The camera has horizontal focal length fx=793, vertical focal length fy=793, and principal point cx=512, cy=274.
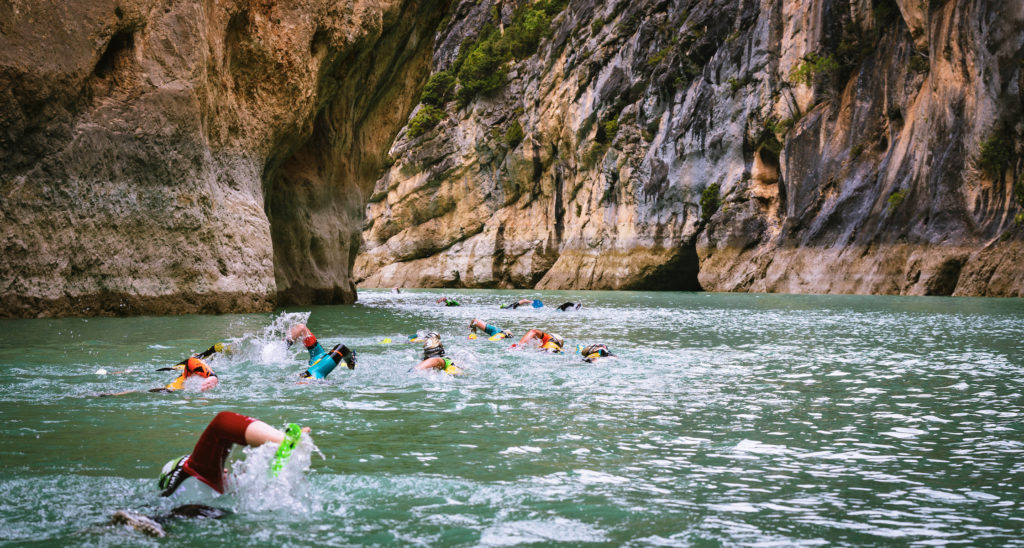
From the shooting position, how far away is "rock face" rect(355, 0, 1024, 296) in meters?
34.0

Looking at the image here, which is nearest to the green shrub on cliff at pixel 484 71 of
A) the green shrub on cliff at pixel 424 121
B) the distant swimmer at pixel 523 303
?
the green shrub on cliff at pixel 424 121

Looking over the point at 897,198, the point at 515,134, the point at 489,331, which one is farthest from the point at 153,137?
the point at 515,134

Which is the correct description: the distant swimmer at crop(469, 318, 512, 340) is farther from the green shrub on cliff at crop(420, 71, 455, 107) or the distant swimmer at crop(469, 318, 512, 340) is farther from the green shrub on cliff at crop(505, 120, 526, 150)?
the green shrub on cliff at crop(420, 71, 455, 107)

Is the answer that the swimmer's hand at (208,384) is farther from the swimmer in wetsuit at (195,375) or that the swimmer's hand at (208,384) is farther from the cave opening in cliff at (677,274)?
the cave opening in cliff at (677,274)

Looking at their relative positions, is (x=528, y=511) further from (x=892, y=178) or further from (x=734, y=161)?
(x=734, y=161)

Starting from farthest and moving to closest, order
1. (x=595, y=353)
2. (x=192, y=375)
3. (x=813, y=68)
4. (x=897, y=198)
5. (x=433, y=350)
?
1. (x=813, y=68)
2. (x=897, y=198)
3. (x=595, y=353)
4. (x=433, y=350)
5. (x=192, y=375)

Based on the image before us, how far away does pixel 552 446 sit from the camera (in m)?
6.25

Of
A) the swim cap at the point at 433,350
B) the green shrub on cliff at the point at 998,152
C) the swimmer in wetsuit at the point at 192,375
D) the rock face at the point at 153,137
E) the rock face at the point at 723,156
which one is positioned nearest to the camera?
the swimmer in wetsuit at the point at 192,375

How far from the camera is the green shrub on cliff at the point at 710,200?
51734 millimetres

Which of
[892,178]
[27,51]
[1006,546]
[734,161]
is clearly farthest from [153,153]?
[734,161]

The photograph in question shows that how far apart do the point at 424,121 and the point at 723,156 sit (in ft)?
115

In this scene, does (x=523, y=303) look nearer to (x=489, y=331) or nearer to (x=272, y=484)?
(x=489, y=331)

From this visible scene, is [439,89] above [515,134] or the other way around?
above

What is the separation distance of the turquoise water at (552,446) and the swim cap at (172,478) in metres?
0.08
